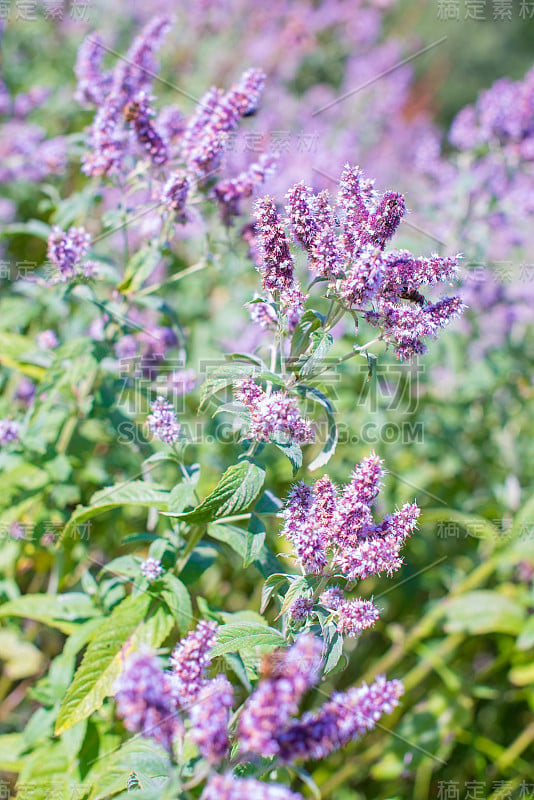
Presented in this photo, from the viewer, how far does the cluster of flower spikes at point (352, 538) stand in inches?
57.6

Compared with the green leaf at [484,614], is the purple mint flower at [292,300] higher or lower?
higher

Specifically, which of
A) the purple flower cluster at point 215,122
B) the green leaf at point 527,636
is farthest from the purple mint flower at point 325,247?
the green leaf at point 527,636

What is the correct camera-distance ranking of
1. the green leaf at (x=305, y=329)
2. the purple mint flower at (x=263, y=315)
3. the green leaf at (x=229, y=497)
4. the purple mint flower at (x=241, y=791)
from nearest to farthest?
the purple mint flower at (x=241, y=791)
the green leaf at (x=229, y=497)
the green leaf at (x=305, y=329)
the purple mint flower at (x=263, y=315)

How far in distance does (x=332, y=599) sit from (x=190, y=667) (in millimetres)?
377

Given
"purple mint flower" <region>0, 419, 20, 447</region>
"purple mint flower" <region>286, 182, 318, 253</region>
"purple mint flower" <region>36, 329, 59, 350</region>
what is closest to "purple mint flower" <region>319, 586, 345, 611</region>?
"purple mint flower" <region>286, 182, 318, 253</region>

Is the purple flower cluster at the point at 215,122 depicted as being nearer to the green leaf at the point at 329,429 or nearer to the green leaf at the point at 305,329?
the green leaf at the point at 305,329

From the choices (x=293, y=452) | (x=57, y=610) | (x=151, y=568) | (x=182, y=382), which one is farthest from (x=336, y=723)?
(x=182, y=382)

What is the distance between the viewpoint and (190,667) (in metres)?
1.33

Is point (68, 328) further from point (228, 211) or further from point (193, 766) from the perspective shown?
point (193, 766)

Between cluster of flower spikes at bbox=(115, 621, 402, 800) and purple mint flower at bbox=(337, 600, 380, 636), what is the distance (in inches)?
5.9

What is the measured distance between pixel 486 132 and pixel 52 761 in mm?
3669

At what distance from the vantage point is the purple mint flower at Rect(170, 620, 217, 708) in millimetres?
1294

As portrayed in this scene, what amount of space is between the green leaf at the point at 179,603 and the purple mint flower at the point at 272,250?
0.82 metres

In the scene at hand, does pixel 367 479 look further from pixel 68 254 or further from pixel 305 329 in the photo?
pixel 68 254
